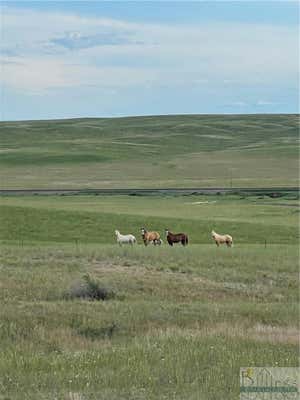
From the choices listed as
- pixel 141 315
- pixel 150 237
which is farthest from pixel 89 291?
pixel 150 237

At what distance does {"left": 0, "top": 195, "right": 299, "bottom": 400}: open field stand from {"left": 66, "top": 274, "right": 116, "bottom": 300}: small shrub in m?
0.06

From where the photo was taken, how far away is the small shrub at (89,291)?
2228 cm

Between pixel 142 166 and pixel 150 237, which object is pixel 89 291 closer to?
pixel 150 237

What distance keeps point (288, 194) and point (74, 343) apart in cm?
6464

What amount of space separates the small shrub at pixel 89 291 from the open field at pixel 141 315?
6 cm

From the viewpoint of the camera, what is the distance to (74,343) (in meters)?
16.2

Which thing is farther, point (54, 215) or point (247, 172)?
point (247, 172)

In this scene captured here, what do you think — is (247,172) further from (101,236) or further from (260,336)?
(260,336)

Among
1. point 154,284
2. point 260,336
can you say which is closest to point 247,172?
point 154,284

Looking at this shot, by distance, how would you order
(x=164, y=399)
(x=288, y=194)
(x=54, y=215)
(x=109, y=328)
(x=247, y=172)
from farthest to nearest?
(x=247, y=172), (x=288, y=194), (x=54, y=215), (x=109, y=328), (x=164, y=399)

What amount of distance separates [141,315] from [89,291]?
372 centimetres

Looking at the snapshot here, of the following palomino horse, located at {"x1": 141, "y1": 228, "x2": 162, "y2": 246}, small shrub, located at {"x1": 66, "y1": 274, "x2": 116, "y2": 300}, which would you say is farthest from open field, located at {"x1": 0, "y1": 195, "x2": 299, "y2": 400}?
palomino horse, located at {"x1": 141, "y1": 228, "x2": 162, "y2": 246}

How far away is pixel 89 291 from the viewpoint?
881 inches

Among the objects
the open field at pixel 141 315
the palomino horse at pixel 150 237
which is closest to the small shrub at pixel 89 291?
the open field at pixel 141 315
